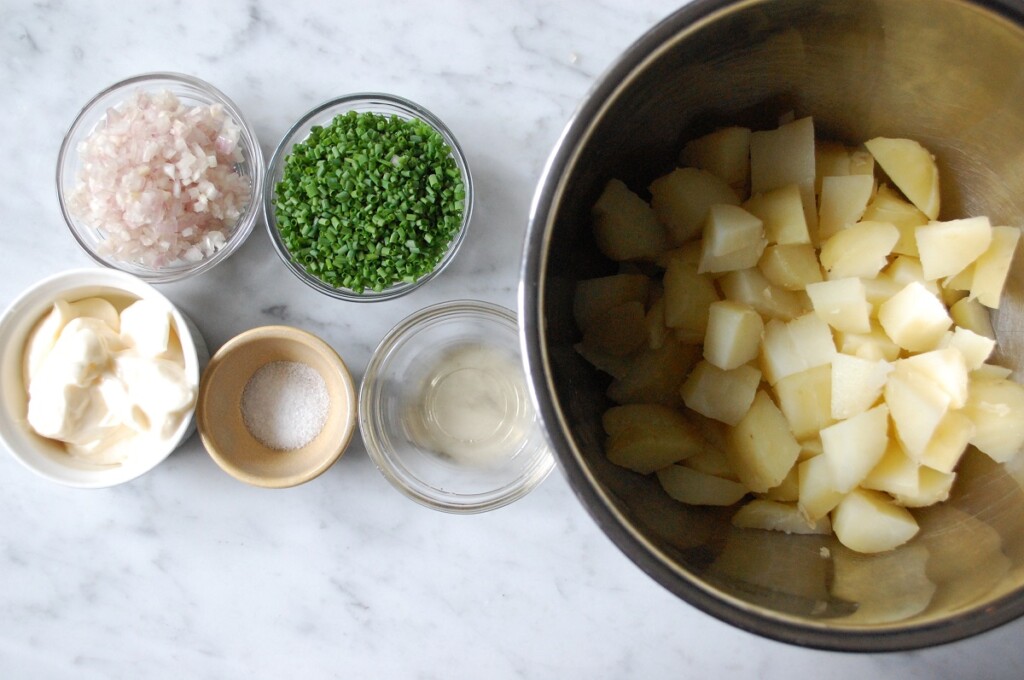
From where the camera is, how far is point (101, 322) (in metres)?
1.34

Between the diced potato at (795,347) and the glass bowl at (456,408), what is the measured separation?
0.45 meters

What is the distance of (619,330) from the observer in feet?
3.86

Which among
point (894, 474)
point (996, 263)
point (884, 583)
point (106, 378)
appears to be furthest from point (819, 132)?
point (106, 378)

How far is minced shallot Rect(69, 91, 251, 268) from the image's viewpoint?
133 centimetres

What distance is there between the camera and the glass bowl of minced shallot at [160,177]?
1.33 meters

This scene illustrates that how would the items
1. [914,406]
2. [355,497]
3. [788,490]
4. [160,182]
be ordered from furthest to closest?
1. [355,497]
2. [160,182]
3. [788,490]
4. [914,406]

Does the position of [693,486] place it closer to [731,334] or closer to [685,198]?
[731,334]

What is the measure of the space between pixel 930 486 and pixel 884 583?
0.53 feet

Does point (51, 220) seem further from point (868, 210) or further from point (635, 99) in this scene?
point (868, 210)

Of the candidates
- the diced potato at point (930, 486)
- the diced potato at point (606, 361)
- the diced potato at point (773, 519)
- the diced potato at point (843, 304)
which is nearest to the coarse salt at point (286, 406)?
the diced potato at point (606, 361)

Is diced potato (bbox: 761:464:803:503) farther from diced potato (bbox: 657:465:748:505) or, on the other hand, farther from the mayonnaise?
the mayonnaise

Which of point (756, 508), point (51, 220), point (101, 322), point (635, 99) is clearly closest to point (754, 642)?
point (756, 508)

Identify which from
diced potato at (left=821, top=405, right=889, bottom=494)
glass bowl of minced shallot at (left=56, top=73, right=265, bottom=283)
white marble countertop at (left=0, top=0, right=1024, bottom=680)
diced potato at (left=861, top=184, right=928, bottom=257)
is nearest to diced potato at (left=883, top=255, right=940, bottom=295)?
diced potato at (left=861, top=184, right=928, bottom=257)

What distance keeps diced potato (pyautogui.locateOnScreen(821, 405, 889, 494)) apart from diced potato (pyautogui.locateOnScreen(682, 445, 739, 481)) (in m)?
0.15
